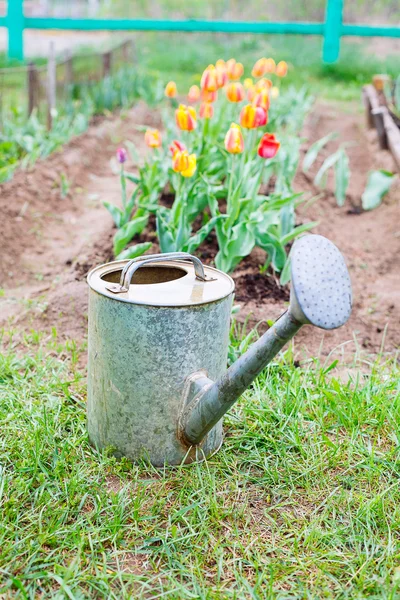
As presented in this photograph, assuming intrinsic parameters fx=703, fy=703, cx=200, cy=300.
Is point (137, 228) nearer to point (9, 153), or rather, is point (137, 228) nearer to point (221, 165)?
point (221, 165)

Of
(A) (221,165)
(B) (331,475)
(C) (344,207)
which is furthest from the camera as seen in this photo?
(C) (344,207)

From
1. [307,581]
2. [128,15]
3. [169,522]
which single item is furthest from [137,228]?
[128,15]

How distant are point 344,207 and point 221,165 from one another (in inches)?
53.4

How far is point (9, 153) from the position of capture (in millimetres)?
4754

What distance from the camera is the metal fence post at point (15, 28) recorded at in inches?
410

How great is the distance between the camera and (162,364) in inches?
68.0

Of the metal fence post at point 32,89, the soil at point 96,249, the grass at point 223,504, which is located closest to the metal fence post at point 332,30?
the soil at point 96,249

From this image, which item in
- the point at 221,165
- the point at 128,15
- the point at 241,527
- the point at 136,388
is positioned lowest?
the point at 241,527

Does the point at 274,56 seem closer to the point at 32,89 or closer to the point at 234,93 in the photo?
the point at 32,89

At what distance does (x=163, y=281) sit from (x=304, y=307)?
680 mm

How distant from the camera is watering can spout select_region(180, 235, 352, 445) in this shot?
1.42m

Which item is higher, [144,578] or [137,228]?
[137,228]

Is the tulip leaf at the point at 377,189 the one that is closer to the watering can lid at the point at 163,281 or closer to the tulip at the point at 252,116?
the tulip at the point at 252,116

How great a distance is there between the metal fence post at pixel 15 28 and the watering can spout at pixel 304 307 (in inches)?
399
